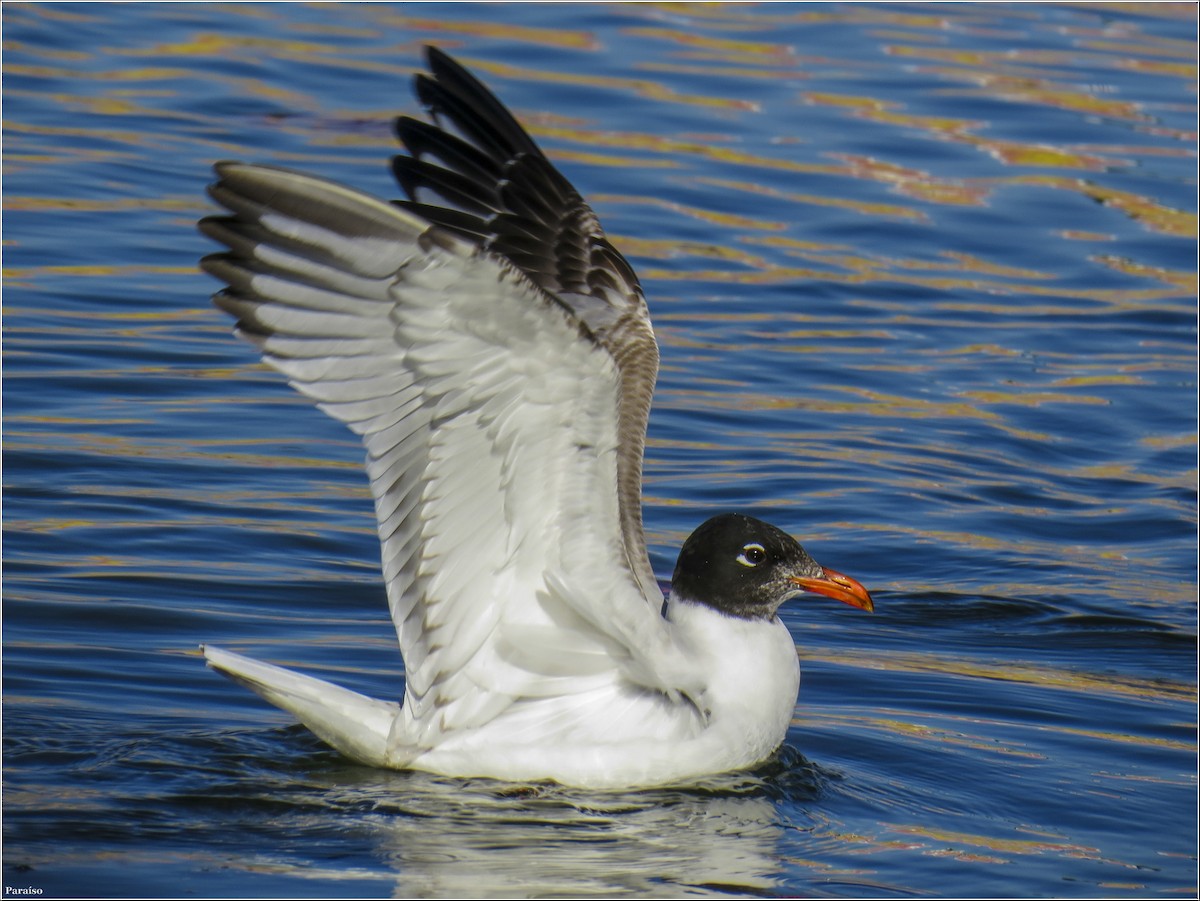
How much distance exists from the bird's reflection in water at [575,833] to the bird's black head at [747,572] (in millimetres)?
597

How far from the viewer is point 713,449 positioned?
11.4 m

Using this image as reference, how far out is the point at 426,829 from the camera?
252 inches

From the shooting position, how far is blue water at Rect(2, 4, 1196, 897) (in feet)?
21.6

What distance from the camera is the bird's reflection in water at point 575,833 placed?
6.05m

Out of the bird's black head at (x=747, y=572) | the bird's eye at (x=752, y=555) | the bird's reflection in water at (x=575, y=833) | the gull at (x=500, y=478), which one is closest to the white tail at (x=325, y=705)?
the gull at (x=500, y=478)

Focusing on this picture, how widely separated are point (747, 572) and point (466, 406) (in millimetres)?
1637

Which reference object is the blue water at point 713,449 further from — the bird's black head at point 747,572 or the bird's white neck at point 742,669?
the bird's black head at point 747,572

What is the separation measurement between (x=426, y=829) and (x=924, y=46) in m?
18.5

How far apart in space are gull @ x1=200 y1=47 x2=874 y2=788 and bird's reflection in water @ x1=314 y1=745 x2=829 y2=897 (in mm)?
109

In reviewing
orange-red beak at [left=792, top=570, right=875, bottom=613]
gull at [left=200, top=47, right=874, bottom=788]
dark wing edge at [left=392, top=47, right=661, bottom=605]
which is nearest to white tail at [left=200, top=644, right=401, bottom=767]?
gull at [left=200, top=47, right=874, bottom=788]

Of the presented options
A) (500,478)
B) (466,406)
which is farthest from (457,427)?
(500,478)

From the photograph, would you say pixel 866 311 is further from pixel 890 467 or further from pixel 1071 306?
pixel 890 467

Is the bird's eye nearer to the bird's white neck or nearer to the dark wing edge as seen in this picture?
the bird's white neck

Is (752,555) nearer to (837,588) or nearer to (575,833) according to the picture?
(837,588)
